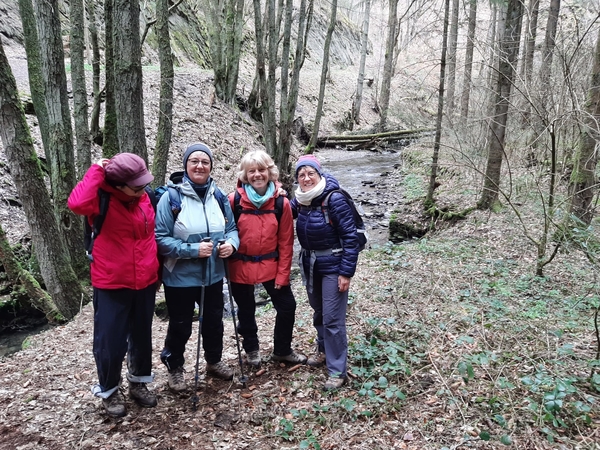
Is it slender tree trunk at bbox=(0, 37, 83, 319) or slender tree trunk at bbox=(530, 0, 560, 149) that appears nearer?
slender tree trunk at bbox=(530, 0, 560, 149)

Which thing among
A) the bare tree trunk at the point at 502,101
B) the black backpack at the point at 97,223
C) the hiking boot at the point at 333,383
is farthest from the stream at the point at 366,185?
the hiking boot at the point at 333,383

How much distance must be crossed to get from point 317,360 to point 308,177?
1861mm

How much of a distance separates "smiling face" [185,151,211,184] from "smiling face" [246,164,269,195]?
14.7 inches

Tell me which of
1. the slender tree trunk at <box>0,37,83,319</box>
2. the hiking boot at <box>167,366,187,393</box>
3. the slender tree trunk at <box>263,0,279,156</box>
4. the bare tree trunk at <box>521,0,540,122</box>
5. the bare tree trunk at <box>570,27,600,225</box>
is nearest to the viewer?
the hiking boot at <box>167,366,187,393</box>

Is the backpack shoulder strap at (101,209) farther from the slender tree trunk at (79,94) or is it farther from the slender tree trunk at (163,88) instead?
the slender tree trunk at (79,94)

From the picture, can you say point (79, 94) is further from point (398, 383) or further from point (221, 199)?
point (398, 383)

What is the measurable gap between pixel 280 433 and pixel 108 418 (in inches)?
57.3

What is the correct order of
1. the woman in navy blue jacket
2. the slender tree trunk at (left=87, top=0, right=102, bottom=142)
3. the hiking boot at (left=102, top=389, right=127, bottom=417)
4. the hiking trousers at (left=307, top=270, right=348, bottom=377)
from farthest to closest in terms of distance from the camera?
the slender tree trunk at (left=87, top=0, right=102, bottom=142) → the hiking trousers at (left=307, top=270, right=348, bottom=377) → the woman in navy blue jacket → the hiking boot at (left=102, top=389, right=127, bottom=417)

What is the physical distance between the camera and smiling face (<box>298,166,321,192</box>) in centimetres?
353

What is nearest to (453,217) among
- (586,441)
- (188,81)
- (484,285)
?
(484,285)

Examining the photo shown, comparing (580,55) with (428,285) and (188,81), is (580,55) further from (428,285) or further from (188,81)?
(188,81)

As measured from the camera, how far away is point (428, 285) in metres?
5.77

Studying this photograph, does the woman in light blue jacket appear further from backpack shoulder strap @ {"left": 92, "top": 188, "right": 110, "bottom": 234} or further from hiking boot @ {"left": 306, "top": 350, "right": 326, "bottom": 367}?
hiking boot @ {"left": 306, "top": 350, "right": 326, "bottom": 367}

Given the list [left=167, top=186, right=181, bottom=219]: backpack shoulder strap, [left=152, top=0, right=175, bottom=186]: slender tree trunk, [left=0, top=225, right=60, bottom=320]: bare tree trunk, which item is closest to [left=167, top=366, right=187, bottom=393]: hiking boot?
[left=167, top=186, right=181, bottom=219]: backpack shoulder strap
